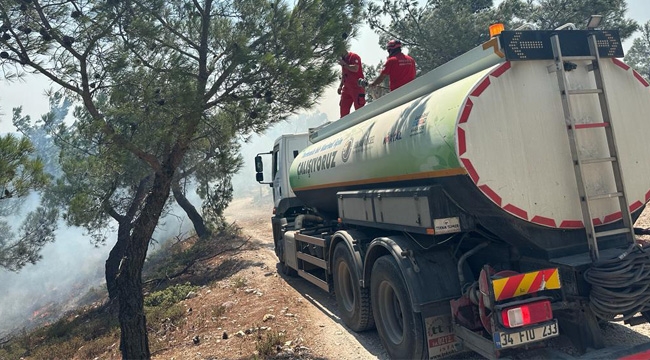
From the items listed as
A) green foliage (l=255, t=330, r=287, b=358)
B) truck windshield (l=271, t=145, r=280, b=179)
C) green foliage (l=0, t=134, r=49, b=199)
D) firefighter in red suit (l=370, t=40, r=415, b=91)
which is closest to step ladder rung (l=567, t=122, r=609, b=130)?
firefighter in red suit (l=370, t=40, r=415, b=91)

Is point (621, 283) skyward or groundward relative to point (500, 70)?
groundward

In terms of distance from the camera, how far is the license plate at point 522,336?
10.5 feet

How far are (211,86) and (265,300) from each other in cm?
456

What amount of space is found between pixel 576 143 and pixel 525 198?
0.68m

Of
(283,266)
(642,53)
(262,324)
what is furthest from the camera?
(642,53)

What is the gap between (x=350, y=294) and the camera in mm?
6012

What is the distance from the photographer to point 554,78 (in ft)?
11.9

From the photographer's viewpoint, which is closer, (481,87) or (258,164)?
(481,87)

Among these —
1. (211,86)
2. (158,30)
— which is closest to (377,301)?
(211,86)

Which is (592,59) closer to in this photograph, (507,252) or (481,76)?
(481,76)

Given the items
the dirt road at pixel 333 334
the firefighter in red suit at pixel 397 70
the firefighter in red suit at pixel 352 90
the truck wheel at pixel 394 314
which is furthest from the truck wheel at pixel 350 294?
the firefighter in red suit at pixel 352 90

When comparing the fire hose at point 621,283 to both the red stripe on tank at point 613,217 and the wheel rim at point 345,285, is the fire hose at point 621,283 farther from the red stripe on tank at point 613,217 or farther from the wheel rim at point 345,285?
the wheel rim at point 345,285

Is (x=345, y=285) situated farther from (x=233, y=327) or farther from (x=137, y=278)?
(x=137, y=278)

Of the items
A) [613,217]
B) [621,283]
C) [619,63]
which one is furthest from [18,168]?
[619,63]
